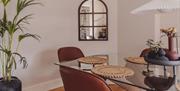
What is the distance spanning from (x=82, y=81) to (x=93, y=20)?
2.53 m

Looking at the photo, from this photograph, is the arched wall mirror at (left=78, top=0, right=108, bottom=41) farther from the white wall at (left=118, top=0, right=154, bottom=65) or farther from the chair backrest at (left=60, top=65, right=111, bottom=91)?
the chair backrest at (left=60, top=65, right=111, bottom=91)

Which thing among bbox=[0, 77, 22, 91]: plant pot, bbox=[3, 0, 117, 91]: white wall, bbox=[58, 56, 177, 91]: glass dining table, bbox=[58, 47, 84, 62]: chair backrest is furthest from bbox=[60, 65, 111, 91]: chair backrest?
bbox=[3, 0, 117, 91]: white wall

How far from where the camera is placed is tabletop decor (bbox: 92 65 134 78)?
2.22m

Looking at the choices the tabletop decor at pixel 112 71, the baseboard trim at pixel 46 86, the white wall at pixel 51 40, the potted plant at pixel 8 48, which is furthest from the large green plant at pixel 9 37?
the tabletop decor at pixel 112 71

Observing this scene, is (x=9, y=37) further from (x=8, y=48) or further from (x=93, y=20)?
(x=93, y=20)

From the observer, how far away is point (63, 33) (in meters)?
4.12

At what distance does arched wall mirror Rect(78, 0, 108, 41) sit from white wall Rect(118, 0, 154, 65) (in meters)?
0.30

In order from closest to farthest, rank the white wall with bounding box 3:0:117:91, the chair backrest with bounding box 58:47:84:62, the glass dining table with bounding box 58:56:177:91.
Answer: the glass dining table with bounding box 58:56:177:91, the chair backrest with bounding box 58:47:84:62, the white wall with bounding box 3:0:117:91

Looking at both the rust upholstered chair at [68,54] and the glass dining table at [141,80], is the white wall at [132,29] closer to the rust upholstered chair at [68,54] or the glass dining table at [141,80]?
the rust upholstered chair at [68,54]

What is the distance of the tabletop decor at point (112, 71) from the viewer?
2216 millimetres

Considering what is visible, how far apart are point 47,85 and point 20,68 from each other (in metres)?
0.59

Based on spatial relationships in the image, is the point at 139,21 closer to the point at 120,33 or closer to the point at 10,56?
the point at 120,33

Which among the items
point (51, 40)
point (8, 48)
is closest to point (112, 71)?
point (8, 48)

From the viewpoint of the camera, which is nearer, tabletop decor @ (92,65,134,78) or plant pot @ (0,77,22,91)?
tabletop decor @ (92,65,134,78)
